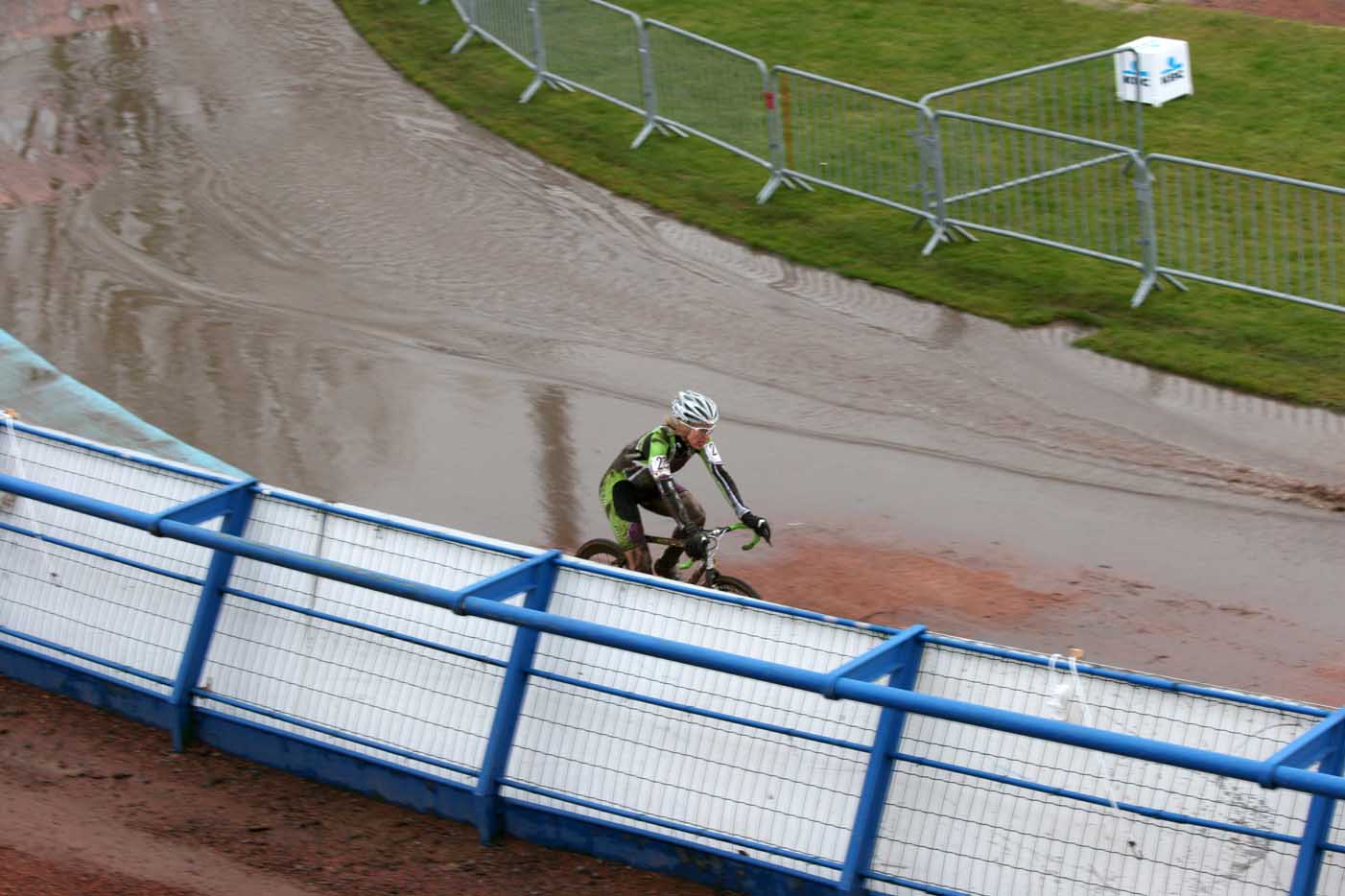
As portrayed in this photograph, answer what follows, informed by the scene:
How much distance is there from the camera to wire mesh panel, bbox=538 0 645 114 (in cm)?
1764

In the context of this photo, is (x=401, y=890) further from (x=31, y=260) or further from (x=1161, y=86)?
(x=1161, y=86)

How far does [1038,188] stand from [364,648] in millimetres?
9454

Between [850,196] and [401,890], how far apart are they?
11.0 m

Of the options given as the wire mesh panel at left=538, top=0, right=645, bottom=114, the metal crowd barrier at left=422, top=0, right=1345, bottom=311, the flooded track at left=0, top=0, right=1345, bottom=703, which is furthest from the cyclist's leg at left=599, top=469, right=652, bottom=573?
the wire mesh panel at left=538, top=0, right=645, bottom=114

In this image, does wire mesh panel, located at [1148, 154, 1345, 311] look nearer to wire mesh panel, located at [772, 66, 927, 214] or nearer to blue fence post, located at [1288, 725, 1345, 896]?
wire mesh panel, located at [772, 66, 927, 214]

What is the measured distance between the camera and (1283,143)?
54.1 feet

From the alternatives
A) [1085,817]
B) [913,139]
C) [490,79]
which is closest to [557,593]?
[1085,817]

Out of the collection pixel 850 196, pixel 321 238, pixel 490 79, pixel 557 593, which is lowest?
pixel 557 593

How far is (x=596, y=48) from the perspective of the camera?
59.6 ft

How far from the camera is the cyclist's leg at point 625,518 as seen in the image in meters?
9.44

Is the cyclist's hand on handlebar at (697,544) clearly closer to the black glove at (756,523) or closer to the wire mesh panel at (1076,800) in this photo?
the black glove at (756,523)

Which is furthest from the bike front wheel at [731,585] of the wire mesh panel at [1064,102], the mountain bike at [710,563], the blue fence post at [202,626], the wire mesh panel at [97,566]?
the wire mesh panel at [1064,102]

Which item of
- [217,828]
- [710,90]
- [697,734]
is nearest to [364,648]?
[217,828]

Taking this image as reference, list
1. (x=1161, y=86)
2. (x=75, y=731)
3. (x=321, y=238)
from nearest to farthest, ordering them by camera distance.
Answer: (x=75, y=731)
(x=321, y=238)
(x=1161, y=86)
